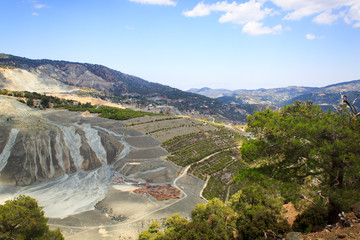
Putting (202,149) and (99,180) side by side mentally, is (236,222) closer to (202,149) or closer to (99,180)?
(99,180)

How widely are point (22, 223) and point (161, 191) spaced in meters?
21.4

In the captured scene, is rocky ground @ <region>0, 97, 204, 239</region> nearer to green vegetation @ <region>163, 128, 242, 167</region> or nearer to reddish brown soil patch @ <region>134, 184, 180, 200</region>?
reddish brown soil patch @ <region>134, 184, 180, 200</region>

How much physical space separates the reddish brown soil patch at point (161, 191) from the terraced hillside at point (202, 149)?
5.26 m

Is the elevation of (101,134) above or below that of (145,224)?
above

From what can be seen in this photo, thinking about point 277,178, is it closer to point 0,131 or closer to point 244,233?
point 244,233

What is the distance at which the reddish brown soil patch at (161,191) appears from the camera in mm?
36181

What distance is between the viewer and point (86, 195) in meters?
36.5

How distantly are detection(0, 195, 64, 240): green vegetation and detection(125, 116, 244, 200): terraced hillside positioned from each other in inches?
950

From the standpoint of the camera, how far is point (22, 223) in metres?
19.9

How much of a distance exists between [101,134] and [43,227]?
3948cm

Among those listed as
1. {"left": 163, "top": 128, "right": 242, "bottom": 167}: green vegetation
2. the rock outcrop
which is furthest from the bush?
the rock outcrop

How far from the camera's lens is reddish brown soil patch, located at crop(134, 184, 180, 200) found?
119 feet

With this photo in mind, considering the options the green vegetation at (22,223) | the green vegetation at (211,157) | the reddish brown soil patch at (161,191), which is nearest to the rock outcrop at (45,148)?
the reddish brown soil patch at (161,191)

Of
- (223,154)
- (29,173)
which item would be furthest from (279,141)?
(29,173)
